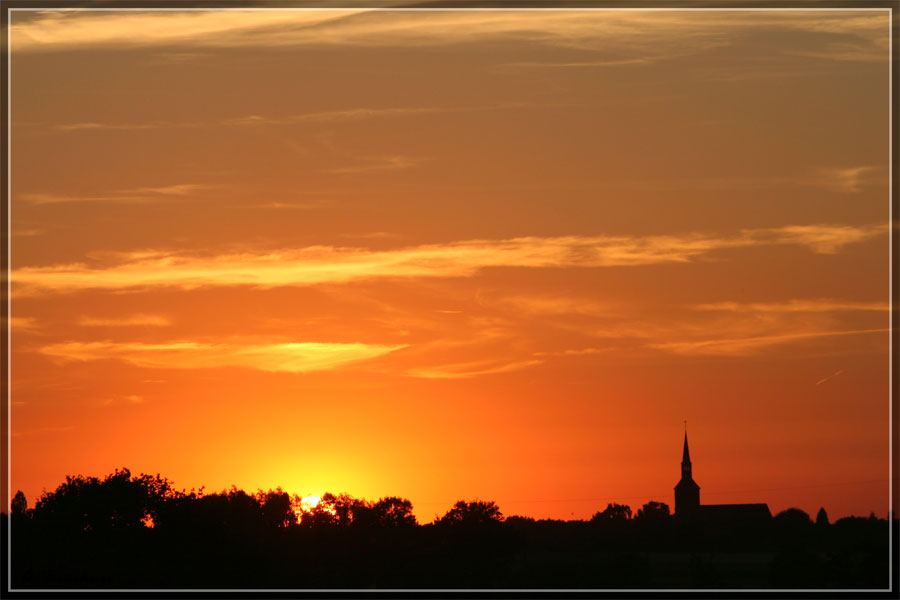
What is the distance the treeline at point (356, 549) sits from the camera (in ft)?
382

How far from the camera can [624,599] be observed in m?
118

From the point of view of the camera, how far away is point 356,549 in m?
147

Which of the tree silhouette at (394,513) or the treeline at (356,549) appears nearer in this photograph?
the treeline at (356,549)

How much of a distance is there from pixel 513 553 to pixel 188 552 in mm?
34814

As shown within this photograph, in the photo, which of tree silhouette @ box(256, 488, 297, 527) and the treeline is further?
tree silhouette @ box(256, 488, 297, 527)

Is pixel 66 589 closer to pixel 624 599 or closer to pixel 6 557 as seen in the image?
pixel 6 557

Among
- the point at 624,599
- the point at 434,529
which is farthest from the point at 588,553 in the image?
the point at 624,599

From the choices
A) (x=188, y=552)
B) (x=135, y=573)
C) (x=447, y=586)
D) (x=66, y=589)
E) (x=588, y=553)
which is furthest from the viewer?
(x=588, y=553)

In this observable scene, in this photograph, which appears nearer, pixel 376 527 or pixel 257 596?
pixel 257 596

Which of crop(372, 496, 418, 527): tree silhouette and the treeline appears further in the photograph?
crop(372, 496, 418, 527): tree silhouette

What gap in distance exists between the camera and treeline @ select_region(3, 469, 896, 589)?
116 metres

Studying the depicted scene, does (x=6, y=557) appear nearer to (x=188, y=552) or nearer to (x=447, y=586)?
(x=188, y=552)

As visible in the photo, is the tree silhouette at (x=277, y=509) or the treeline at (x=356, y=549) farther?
the tree silhouette at (x=277, y=509)

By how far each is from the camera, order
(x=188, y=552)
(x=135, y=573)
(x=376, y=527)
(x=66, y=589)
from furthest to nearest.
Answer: (x=376, y=527) < (x=188, y=552) < (x=135, y=573) < (x=66, y=589)
